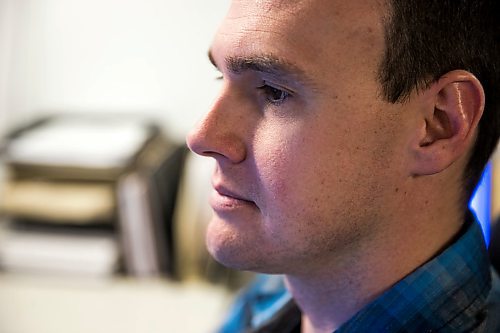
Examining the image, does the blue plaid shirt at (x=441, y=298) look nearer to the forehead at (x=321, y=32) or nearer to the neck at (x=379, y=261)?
the neck at (x=379, y=261)

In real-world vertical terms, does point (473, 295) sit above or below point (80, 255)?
above

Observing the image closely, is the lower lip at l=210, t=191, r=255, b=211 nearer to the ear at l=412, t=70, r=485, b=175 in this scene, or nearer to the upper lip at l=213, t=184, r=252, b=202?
the upper lip at l=213, t=184, r=252, b=202

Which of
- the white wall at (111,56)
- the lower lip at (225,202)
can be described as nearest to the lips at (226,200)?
the lower lip at (225,202)

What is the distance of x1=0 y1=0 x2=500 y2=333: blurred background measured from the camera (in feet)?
4.68

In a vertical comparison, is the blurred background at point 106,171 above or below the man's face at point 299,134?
below

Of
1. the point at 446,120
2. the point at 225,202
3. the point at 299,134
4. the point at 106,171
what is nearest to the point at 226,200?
the point at 225,202

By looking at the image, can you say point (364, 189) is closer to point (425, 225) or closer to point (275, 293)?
point (425, 225)

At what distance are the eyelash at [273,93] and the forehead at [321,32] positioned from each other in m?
0.04

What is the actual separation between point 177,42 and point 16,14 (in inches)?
17.0

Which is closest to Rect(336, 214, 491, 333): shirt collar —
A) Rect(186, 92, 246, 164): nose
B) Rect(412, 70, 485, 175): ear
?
Rect(412, 70, 485, 175): ear

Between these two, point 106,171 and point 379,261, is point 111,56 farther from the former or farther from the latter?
point 379,261

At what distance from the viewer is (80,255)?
1.50m

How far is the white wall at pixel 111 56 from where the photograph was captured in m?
1.69

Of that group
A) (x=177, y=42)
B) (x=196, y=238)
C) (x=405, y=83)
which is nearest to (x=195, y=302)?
(x=196, y=238)
